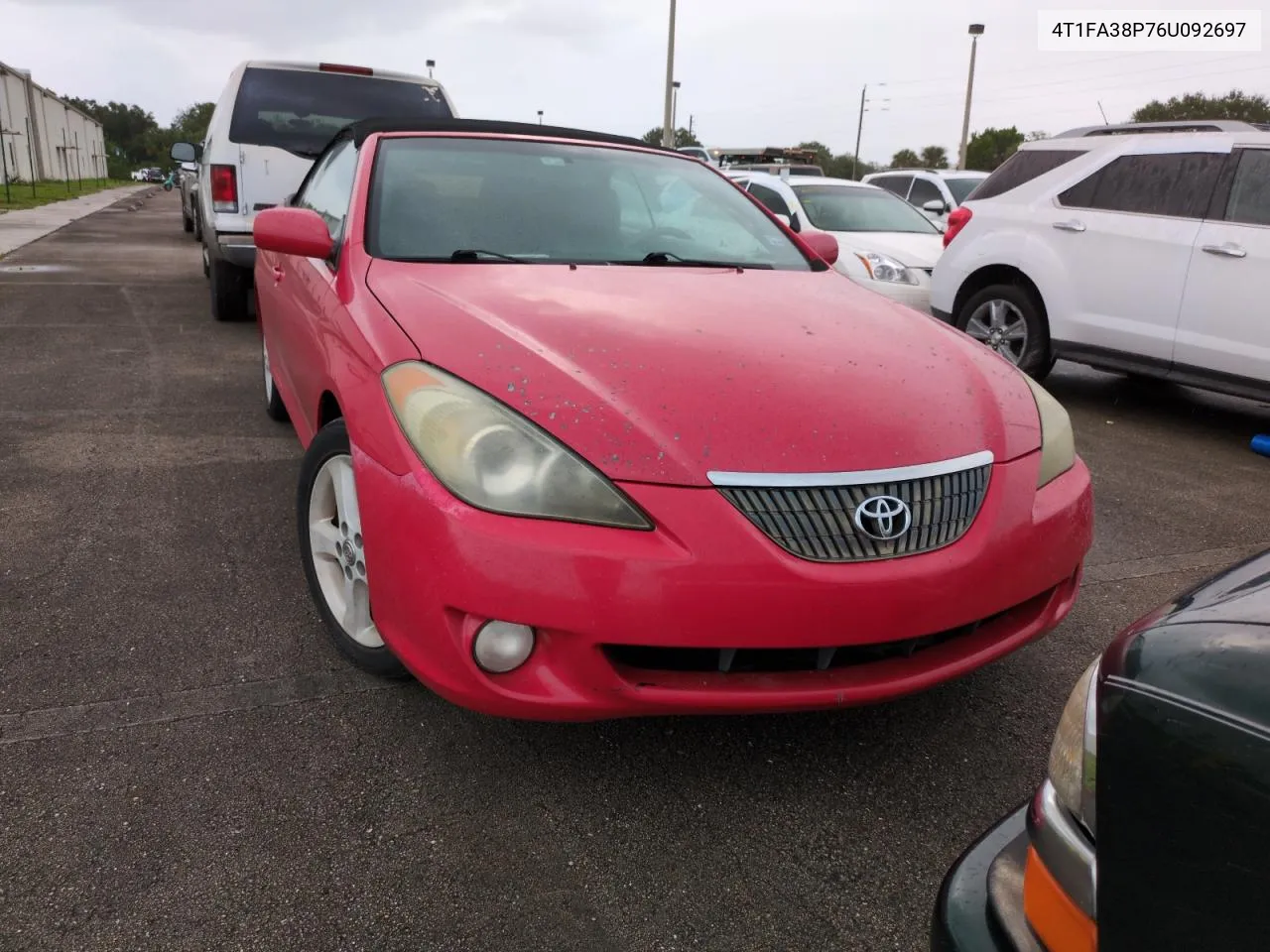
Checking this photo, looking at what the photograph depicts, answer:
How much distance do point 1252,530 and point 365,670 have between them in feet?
11.9

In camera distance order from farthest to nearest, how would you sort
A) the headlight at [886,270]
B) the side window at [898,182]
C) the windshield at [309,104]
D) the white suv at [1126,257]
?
1. the side window at [898,182]
2. the headlight at [886,270]
3. the windshield at [309,104]
4. the white suv at [1126,257]

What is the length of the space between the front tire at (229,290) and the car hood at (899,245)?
4.79 meters

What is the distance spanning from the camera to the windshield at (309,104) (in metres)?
7.17

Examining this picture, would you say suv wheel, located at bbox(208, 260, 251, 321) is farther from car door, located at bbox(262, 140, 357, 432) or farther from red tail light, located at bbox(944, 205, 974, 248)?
red tail light, located at bbox(944, 205, 974, 248)

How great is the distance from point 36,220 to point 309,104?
15.0 metres

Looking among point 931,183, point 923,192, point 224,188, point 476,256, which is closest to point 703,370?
point 476,256

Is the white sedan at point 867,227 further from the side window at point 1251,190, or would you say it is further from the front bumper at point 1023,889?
the front bumper at point 1023,889

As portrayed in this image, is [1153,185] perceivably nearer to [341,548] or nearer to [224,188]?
[341,548]

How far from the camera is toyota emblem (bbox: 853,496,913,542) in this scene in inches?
74.7

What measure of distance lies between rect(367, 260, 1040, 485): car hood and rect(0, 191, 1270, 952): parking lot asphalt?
76 centimetres

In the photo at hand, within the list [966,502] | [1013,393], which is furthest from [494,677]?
[1013,393]

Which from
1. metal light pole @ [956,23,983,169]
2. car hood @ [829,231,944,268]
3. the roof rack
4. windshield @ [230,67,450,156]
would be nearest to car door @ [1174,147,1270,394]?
the roof rack

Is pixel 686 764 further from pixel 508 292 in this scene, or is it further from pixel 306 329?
pixel 306 329

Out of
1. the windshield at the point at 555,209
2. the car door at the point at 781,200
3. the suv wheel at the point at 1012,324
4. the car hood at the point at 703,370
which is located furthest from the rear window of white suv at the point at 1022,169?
the car hood at the point at 703,370
